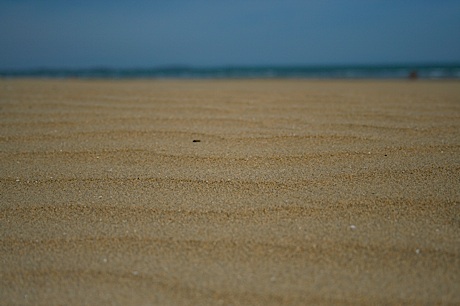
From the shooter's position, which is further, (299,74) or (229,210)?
(299,74)

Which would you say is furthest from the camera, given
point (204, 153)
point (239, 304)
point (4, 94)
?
point (4, 94)

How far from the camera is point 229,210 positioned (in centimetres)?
140

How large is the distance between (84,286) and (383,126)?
1.83 metres

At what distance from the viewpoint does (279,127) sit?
2.29 m

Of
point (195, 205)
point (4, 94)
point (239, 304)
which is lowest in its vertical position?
point (239, 304)

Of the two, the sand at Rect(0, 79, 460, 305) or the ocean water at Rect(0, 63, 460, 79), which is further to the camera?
the ocean water at Rect(0, 63, 460, 79)

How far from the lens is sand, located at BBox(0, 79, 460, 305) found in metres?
1.06

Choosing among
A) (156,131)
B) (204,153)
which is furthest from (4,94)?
(204,153)

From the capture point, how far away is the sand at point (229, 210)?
1.06m

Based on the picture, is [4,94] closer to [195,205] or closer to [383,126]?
[195,205]

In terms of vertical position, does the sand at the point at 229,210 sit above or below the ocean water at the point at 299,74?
below

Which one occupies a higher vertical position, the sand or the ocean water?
the ocean water

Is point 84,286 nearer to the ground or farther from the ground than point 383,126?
nearer to the ground

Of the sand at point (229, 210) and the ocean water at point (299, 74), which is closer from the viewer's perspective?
the sand at point (229, 210)
